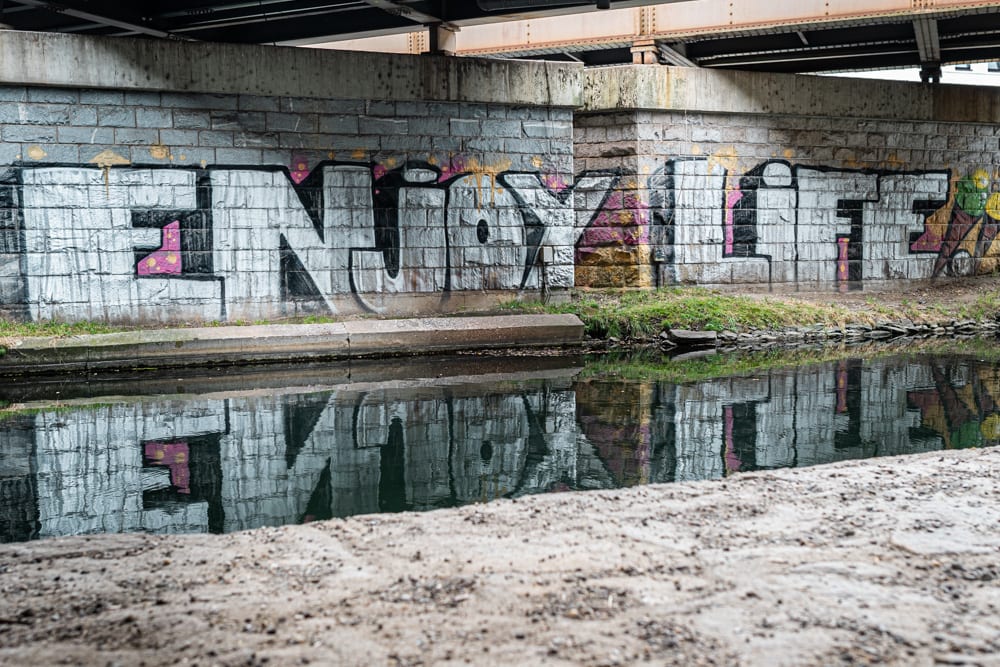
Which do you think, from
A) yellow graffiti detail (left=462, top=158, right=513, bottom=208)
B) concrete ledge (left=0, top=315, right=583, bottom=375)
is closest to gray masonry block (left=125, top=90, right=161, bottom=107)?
concrete ledge (left=0, top=315, right=583, bottom=375)

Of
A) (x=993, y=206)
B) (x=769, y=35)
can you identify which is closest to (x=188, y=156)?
(x=769, y=35)

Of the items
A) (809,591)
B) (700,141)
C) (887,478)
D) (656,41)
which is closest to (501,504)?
(809,591)

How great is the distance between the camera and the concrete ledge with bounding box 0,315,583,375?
461 inches

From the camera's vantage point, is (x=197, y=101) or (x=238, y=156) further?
(x=238, y=156)

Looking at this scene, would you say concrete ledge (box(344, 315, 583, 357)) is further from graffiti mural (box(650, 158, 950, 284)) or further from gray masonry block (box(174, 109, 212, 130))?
gray masonry block (box(174, 109, 212, 130))

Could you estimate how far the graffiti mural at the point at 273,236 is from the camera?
12906 mm

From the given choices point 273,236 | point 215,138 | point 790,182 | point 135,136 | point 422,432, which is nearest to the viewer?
point 422,432

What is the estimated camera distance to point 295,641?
11.6 ft

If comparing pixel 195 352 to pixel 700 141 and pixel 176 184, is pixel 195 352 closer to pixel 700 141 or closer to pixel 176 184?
pixel 176 184

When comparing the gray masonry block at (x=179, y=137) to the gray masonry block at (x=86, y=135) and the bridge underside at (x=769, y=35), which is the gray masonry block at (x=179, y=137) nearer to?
the gray masonry block at (x=86, y=135)

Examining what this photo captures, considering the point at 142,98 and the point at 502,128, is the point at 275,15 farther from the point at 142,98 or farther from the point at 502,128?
the point at 502,128

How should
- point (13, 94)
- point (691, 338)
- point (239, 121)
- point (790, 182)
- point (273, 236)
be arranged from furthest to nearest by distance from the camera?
point (790, 182)
point (273, 236)
point (691, 338)
point (239, 121)
point (13, 94)

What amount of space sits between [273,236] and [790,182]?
9269 mm

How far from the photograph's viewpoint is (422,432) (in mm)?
8047
